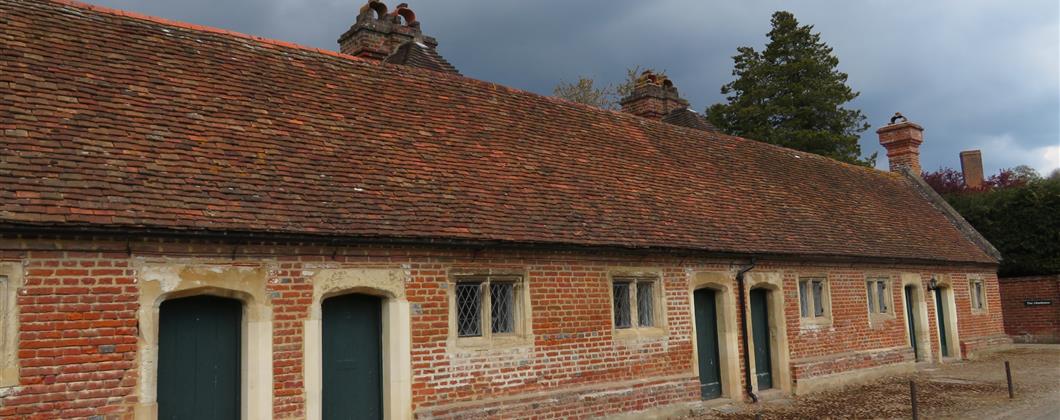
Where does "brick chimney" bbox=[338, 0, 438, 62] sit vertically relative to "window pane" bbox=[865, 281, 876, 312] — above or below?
above

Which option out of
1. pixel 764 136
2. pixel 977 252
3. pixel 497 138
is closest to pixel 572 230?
pixel 497 138

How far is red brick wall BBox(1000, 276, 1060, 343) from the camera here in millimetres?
24375

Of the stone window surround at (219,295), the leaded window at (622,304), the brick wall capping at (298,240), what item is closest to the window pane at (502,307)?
the brick wall capping at (298,240)

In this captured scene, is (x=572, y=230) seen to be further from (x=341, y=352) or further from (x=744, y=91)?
(x=744, y=91)

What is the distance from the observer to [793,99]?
34406 millimetres

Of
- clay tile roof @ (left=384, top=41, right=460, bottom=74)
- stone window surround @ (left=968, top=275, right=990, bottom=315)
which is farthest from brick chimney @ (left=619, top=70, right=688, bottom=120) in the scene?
stone window surround @ (left=968, top=275, right=990, bottom=315)

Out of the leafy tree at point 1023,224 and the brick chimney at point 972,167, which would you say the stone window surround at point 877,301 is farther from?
the brick chimney at point 972,167

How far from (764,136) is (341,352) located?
28425 millimetres

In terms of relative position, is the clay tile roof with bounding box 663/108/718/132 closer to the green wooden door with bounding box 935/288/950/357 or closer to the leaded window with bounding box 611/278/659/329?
the green wooden door with bounding box 935/288/950/357

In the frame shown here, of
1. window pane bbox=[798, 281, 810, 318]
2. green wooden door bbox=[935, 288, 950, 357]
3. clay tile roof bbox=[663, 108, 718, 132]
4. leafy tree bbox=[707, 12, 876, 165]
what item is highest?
leafy tree bbox=[707, 12, 876, 165]

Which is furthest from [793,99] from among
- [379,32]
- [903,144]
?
[379,32]

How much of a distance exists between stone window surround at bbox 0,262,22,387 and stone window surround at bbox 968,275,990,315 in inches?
877

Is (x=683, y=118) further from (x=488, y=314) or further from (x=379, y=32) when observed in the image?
(x=488, y=314)

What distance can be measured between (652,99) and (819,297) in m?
7.44
